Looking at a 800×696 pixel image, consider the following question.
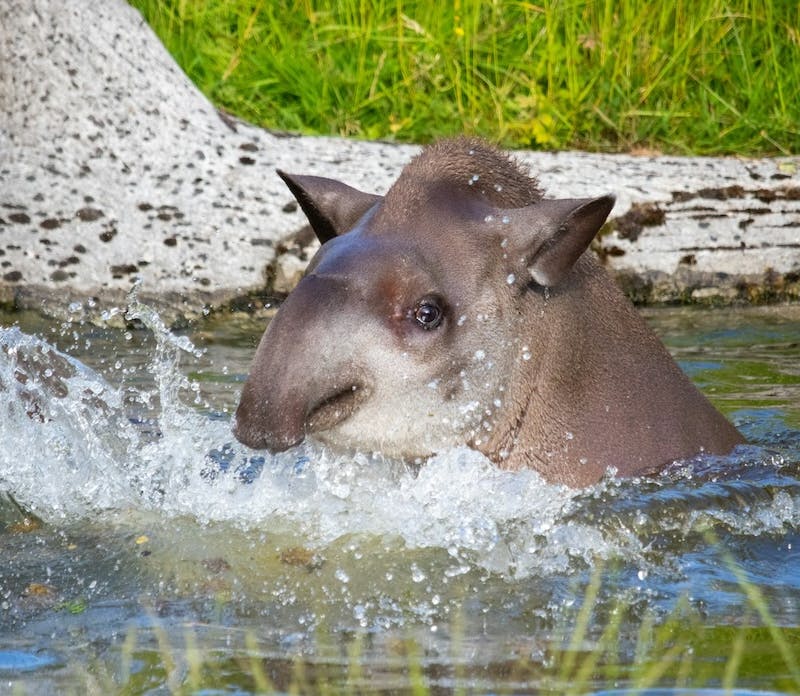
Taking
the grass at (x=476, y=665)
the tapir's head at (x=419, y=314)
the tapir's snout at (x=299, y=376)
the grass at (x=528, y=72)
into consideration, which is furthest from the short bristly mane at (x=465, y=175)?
the grass at (x=528, y=72)

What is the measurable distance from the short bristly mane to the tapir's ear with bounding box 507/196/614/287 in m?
0.20

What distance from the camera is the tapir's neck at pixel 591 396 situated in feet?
15.2

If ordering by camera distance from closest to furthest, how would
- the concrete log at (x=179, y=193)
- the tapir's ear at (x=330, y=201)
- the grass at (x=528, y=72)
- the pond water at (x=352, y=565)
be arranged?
the pond water at (x=352, y=565) → the tapir's ear at (x=330, y=201) → the concrete log at (x=179, y=193) → the grass at (x=528, y=72)

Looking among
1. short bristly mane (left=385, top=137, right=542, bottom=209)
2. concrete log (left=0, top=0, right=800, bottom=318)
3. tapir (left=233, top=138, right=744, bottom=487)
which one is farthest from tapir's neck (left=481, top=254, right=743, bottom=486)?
concrete log (left=0, top=0, right=800, bottom=318)

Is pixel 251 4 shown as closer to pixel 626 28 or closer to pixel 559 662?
pixel 626 28

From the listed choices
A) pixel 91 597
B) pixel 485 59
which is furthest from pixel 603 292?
pixel 485 59

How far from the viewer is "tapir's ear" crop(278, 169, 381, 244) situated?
193 inches

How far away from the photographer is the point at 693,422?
496 centimetres

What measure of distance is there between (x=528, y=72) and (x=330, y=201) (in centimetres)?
600

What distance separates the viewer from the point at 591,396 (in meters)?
4.73

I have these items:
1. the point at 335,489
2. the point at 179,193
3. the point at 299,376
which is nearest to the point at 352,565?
the point at 335,489

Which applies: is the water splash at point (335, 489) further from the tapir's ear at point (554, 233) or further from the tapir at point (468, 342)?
the tapir's ear at point (554, 233)

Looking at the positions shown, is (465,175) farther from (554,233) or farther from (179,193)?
(179,193)

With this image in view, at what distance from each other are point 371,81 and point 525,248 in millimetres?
6405
